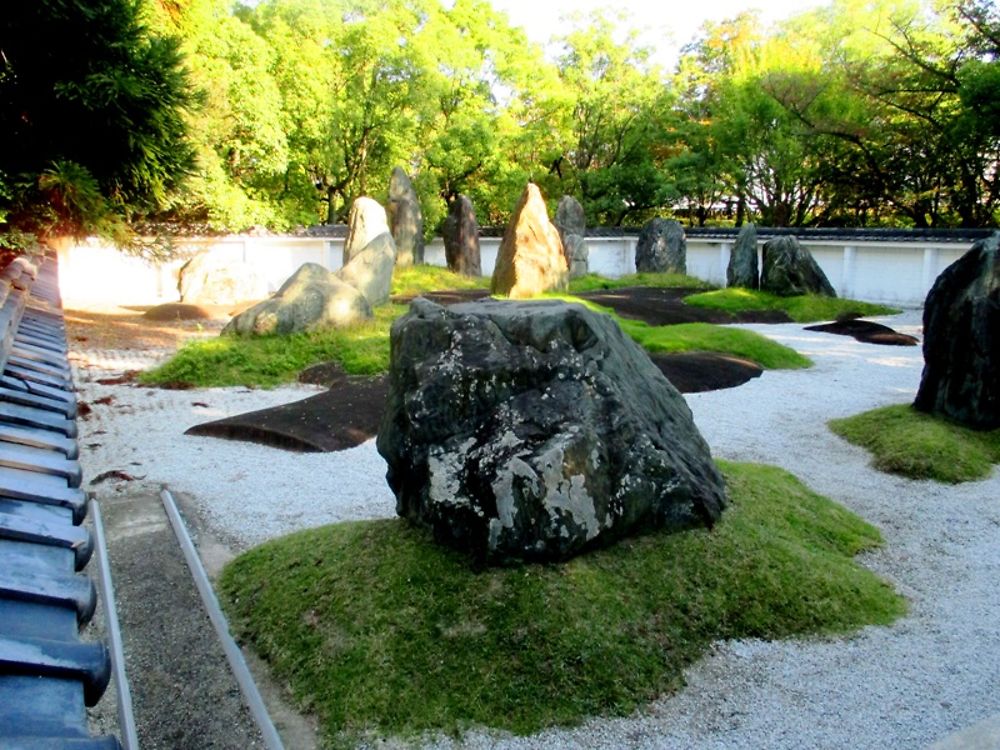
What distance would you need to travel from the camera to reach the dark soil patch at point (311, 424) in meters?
8.24

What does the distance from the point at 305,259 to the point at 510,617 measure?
2365 cm

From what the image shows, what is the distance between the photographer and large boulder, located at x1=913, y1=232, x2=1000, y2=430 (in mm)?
8164

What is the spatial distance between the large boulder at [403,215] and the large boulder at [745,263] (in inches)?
391

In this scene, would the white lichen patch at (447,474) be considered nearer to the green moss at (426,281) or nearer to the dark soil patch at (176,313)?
the dark soil patch at (176,313)

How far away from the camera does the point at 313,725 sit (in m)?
3.46

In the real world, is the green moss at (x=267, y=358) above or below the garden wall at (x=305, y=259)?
below

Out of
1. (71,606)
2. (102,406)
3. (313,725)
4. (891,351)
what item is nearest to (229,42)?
(102,406)

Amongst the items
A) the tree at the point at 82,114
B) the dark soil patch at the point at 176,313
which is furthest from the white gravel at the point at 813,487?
the dark soil patch at the point at 176,313

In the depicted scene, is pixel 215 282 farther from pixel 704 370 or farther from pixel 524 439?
pixel 524 439

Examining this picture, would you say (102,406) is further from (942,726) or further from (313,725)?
(942,726)

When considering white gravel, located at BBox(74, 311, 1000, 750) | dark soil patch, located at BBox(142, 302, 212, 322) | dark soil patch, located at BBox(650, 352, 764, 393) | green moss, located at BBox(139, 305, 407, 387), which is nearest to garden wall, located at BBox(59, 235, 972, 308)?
dark soil patch, located at BBox(142, 302, 212, 322)

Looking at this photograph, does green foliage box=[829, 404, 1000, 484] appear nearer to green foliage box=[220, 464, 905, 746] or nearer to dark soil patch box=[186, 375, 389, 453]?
green foliage box=[220, 464, 905, 746]

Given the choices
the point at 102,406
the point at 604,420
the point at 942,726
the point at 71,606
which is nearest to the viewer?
the point at 71,606

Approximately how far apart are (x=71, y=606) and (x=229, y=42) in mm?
19817
